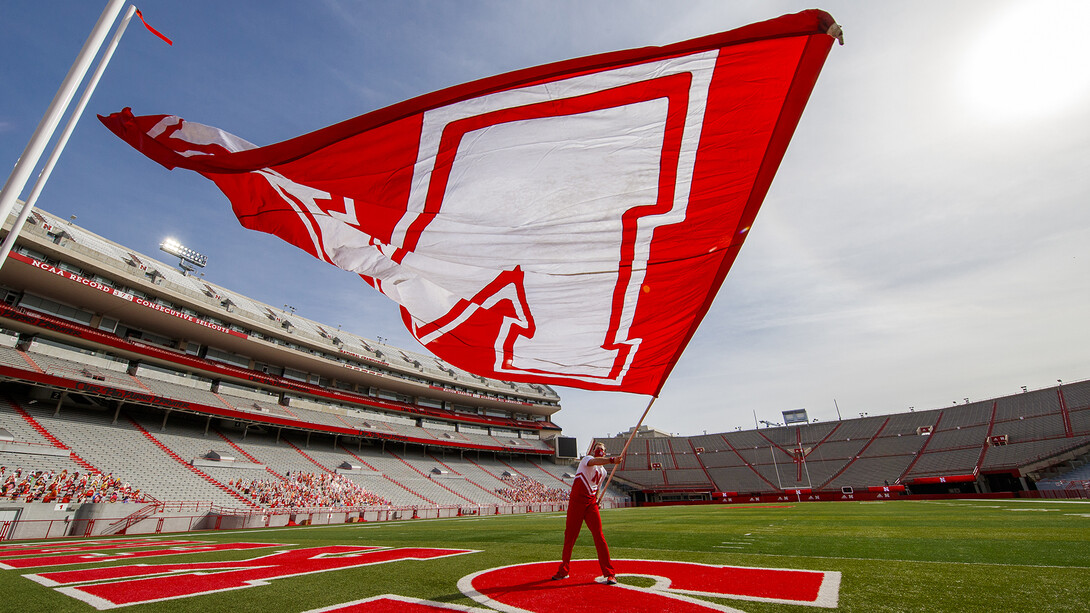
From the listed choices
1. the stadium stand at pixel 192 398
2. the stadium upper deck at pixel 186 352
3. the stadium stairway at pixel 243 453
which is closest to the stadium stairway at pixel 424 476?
the stadium stand at pixel 192 398

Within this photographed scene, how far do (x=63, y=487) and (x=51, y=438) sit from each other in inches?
177

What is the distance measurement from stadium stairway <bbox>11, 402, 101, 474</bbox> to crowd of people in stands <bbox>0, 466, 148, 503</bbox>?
0.80 metres

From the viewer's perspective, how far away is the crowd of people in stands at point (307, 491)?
75.1ft

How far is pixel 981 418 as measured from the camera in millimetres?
39469

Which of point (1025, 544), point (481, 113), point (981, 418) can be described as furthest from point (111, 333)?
point (981, 418)

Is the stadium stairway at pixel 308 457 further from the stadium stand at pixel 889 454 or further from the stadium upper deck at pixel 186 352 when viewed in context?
the stadium stand at pixel 889 454

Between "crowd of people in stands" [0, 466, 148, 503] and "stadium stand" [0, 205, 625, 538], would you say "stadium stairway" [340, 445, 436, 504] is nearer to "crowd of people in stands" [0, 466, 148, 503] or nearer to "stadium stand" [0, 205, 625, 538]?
"stadium stand" [0, 205, 625, 538]

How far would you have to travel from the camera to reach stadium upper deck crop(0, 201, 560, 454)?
Result: 22.0 metres

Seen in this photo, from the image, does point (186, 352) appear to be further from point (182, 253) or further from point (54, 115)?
point (54, 115)

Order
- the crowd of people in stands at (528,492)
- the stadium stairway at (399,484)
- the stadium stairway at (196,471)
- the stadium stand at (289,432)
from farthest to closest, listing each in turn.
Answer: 1. the crowd of people in stands at (528,492)
2. the stadium stairway at (399,484)
3. the stadium stairway at (196,471)
4. the stadium stand at (289,432)

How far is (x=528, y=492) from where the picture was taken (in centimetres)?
3912

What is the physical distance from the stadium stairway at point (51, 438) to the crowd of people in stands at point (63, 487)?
31.6 inches

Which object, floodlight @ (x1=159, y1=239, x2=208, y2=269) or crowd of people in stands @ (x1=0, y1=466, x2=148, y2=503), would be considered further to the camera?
floodlight @ (x1=159, y1=239, x2=208, y2=269)

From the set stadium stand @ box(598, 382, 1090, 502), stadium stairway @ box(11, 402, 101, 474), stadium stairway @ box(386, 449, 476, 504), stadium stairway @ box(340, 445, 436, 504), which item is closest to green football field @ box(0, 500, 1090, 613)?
stadium stairway @ box(11, 402, 101, 474)
